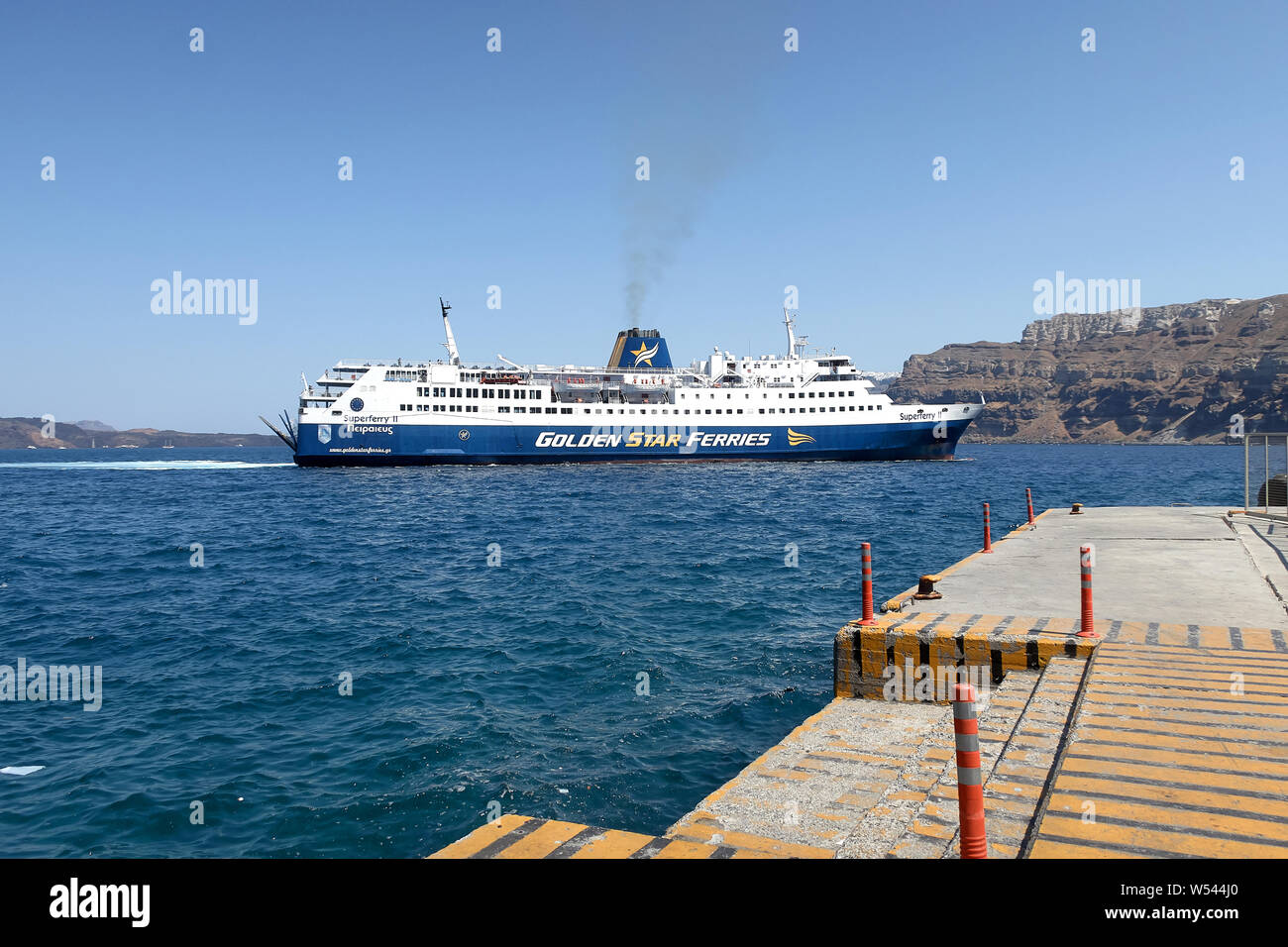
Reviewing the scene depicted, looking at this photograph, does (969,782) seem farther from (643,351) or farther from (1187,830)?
(643,351)

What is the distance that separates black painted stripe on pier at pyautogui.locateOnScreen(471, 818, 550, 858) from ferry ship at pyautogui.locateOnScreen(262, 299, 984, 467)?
60076 mm

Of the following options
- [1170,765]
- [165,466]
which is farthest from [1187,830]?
[165,466]

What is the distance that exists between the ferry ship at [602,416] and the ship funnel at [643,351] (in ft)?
2.13

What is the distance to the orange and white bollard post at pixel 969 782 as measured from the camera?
342 cm

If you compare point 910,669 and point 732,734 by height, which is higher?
point 910,669

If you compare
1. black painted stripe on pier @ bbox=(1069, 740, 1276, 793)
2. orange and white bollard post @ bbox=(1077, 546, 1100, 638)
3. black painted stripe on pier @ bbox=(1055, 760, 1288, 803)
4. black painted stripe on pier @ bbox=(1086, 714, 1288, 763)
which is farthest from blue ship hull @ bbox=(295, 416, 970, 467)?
black painted stripe on pier @ bbox=(1055, 760, 1288, 803)

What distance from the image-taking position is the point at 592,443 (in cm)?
6469

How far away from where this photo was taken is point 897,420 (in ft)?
216

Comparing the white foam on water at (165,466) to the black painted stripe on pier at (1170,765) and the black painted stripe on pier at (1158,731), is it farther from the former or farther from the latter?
the black painted stripe on pier at (1170,765)

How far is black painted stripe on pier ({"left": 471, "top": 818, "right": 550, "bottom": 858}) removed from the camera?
3.80m

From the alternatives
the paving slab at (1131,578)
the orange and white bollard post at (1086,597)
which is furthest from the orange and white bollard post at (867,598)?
the orange and white bollard post at (1086,597)
